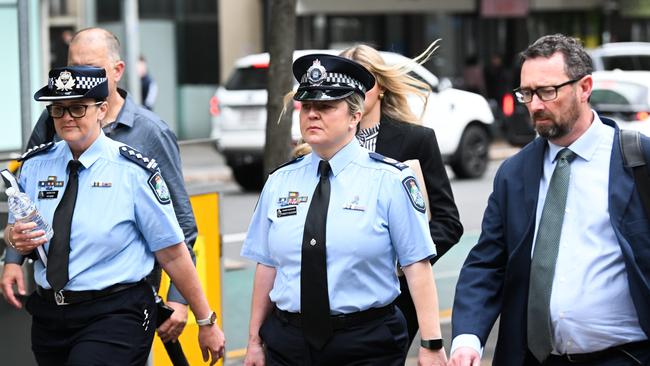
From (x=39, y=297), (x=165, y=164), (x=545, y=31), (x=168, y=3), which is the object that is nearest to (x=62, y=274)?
(x=39, y=297)

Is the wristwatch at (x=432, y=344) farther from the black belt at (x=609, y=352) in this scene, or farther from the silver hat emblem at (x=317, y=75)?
the silver hat emblem at (x=317, y=75)

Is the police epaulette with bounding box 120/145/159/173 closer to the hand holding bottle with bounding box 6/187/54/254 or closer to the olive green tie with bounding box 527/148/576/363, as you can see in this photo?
the hand holding bottle with bounding box 6/187/54/254

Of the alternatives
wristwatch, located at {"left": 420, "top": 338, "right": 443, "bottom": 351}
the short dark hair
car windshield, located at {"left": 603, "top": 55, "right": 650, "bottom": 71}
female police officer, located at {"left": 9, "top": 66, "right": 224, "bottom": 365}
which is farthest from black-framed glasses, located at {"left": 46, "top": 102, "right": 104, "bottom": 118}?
car windshield, located at {"left": 603, "top": 55, "right": 650, "bottom": 71}

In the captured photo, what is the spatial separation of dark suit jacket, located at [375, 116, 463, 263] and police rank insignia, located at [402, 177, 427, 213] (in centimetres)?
91

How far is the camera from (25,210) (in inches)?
193

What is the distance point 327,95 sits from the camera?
15.1ft

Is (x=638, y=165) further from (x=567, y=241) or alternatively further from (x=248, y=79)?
(x=248, y=79)

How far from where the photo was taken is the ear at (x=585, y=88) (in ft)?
14.3

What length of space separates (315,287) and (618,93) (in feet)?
44.7

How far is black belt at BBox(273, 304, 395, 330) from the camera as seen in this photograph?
4.53 meters

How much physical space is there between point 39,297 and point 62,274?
228 mm

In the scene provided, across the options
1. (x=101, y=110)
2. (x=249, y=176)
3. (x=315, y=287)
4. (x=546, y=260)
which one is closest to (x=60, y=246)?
(x=101, y=110)

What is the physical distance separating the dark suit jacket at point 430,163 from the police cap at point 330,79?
34.7 inches

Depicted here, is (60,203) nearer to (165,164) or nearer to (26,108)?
(165,164)
